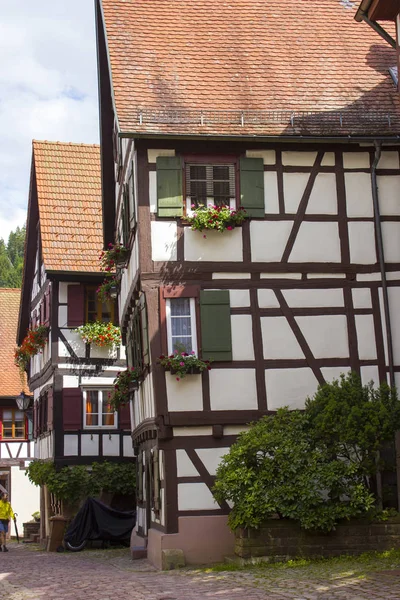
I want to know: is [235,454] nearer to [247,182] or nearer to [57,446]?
[247,182]

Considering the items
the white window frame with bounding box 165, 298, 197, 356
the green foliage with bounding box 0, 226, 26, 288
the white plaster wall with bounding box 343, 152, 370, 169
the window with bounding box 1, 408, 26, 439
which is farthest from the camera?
the green foliage with bounding box 0, 226, 26, 288

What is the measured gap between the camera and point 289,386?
17.1 metres

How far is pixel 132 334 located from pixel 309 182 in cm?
524

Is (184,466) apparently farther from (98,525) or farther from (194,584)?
(98,525)

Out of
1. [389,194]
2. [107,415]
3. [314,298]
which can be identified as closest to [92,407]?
[107,415]

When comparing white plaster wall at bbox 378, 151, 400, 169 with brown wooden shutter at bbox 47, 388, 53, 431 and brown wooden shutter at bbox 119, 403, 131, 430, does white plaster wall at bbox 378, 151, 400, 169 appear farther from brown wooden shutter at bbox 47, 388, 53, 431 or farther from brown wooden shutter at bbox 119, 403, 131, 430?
brown wooden shutter at bbox 47, 388, 53, 431

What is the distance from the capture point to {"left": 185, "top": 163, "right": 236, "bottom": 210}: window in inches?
696

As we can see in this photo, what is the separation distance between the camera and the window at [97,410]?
2739 centimetres

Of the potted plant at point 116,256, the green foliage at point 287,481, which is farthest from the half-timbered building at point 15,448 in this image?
the green foliage at point 287,481

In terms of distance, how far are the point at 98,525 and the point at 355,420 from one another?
34.3 ft

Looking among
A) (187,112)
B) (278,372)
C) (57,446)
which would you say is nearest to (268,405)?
(278,372)

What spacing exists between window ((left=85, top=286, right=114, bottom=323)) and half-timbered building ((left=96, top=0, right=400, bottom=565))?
9.05m

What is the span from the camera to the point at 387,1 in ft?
50.5

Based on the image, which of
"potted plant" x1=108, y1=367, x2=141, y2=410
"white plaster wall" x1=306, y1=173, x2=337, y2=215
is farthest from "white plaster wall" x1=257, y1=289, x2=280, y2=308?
"potted plant" x1=108, y1=367, x2=141, y2=410
